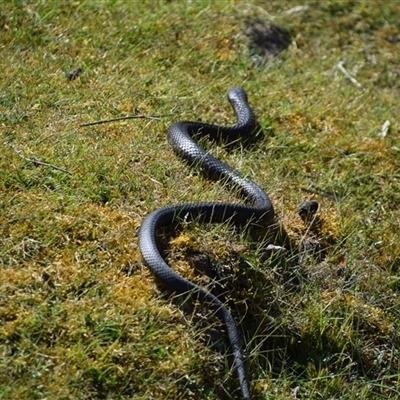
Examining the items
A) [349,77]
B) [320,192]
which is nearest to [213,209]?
[320,192]

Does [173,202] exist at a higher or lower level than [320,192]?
higher

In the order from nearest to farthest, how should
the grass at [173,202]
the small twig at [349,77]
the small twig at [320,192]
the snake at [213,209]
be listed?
1. the grass at [173,202]
2. the snake at [213,209]
3. the small twig at [320,192]
4. the small twig at [349,77]

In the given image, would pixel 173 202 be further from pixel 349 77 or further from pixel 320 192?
pixel 349 77

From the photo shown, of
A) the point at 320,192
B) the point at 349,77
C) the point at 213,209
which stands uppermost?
the point at 213,209

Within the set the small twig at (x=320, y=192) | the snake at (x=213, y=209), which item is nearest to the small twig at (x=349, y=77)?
the snake at (x=213, y=209)

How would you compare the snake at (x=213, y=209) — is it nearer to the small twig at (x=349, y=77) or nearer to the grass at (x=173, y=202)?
the grass at (x=173, y=202)

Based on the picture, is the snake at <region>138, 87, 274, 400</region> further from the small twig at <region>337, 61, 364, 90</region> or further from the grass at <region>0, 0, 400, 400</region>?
the small twig at <region>337, 61, 364, 90</region>

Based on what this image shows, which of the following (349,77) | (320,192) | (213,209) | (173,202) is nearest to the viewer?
(213,209)

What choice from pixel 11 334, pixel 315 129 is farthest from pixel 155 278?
pixel 315 129
